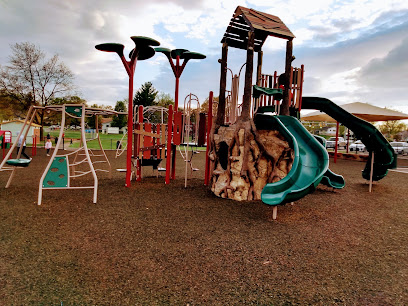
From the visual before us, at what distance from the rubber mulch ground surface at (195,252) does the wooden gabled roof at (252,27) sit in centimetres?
442

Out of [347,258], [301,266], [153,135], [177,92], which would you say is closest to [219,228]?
[301,266]

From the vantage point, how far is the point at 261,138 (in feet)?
21.8

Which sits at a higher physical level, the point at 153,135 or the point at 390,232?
the point at 153,135

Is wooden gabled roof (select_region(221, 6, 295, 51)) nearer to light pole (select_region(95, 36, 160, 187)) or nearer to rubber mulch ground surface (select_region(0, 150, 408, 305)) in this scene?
light pole (select_region(95, 36, 160, 187))

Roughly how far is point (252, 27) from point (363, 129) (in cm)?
490

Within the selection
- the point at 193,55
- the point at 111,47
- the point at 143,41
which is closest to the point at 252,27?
the point at 193,55

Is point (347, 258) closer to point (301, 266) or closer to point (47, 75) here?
point (301, 266)

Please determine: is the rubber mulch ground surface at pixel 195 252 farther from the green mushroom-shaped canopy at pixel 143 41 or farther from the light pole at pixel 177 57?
the green mushroom-shaped canopy at pixel 143 41

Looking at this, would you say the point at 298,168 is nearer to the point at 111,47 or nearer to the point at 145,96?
the point at 111,47

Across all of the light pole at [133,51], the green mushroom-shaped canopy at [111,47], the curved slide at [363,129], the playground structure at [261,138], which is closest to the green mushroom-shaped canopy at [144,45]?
the light pole at [133,51]

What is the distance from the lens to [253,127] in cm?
666

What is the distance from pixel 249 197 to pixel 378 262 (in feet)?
11.0

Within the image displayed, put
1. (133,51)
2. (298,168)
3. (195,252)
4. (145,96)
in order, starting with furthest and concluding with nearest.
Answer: (145,96) < (133,51) < (298,168) < (195,252)

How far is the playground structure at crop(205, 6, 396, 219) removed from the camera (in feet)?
18.1
